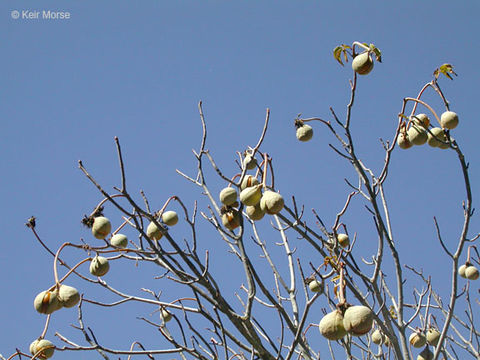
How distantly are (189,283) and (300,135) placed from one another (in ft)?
5.96

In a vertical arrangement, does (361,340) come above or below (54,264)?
above

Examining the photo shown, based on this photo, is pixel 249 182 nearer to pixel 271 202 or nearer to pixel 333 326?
pixel 271 202

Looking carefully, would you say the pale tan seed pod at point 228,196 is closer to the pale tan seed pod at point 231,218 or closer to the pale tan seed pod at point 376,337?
the pale tan seed pod at point 231,218

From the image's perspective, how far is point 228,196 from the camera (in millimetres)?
2945

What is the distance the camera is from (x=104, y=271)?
304 cm

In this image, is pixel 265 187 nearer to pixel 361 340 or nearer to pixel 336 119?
pixel 336 119

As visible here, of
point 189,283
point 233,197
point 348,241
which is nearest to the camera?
point 189,283

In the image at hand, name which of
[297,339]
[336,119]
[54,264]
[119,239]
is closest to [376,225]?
[336,119]

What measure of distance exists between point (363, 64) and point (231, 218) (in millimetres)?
1343

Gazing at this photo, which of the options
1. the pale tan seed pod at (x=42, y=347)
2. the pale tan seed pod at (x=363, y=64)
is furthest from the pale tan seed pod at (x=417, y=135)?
the pale tan seed pod at (x=42, y=347)

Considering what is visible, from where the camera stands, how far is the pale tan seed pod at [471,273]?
16.3 ft

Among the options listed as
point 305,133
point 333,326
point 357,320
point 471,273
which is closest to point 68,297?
point 333,326

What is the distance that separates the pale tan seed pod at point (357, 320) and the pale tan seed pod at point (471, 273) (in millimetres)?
3195

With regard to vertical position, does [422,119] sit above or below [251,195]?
above
